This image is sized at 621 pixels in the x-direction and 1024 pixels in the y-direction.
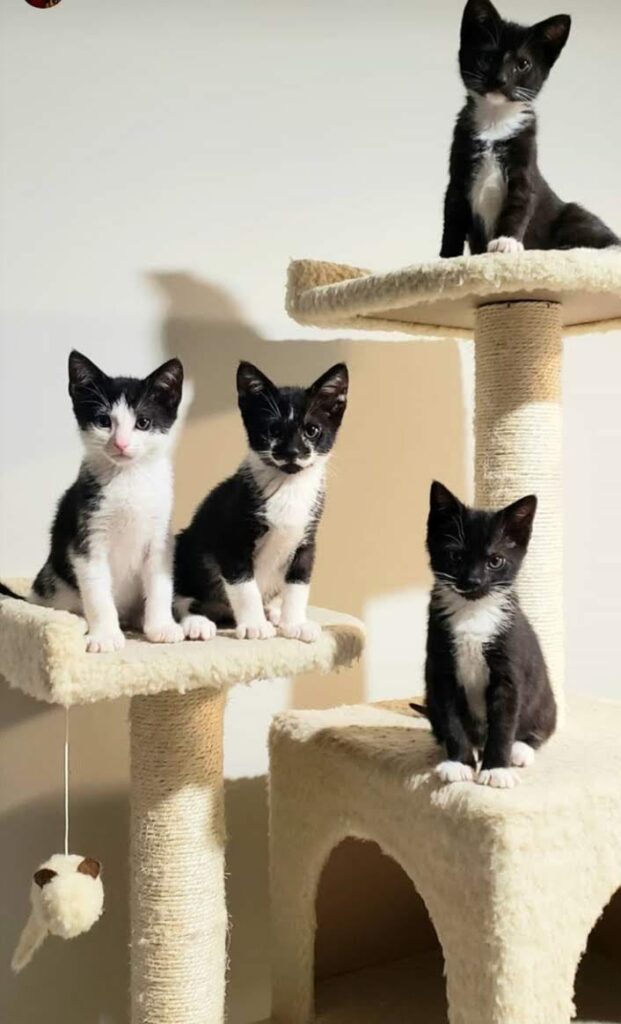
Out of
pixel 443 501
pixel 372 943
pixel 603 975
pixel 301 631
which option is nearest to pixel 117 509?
pixel 301 631

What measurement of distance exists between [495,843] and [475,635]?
0.21 m

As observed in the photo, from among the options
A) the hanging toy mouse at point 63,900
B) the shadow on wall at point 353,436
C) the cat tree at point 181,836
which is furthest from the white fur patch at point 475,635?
the shadow on wall at point 353,436

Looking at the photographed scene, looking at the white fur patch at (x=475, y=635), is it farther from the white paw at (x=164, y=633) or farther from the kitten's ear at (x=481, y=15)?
the kitten's ear at (x=481, y=15)

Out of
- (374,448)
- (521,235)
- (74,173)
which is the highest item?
(74,173)

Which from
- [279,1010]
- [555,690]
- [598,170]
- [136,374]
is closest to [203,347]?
[136,374]

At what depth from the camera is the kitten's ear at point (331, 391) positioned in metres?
1.08

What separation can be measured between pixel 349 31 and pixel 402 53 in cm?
10

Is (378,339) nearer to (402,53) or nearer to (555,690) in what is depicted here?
(402,53)

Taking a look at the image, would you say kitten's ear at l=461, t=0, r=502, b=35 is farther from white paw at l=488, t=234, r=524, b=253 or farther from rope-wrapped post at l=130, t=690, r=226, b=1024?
rope-wrapped post at l=130, t=690, r=226, b=1024

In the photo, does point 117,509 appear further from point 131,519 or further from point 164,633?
point 164,633

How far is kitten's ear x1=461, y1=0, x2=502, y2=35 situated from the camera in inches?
43.9

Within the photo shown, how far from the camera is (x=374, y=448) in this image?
1.62m

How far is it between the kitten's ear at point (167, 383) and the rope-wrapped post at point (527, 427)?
0.42 m

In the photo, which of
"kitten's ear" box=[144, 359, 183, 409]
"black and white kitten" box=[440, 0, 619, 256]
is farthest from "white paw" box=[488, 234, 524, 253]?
"kitten's ear" box=[144, 359, 183, 409]
